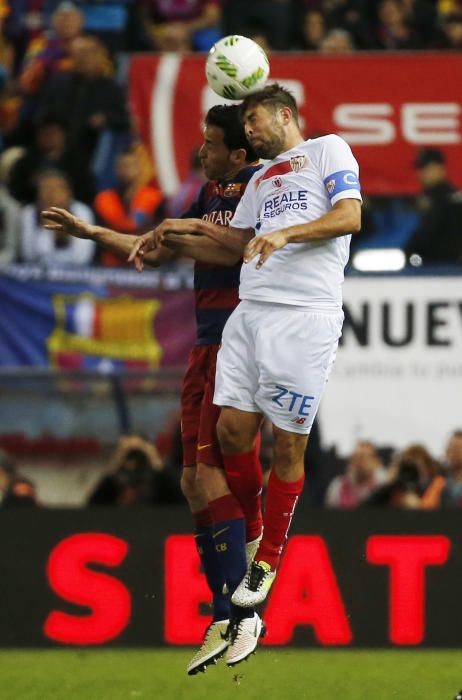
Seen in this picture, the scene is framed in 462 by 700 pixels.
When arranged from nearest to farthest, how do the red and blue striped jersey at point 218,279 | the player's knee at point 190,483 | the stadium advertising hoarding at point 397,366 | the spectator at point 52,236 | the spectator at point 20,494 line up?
the red and blue striped jersey at point 218,279 → the player's knee at point 190,483 → the spectator at point 20,494 → the stadium advertising hoarding at point 397,366 → the spectator at point 52,236

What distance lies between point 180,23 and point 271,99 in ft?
28.4

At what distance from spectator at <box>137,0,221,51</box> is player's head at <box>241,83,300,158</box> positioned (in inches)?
303

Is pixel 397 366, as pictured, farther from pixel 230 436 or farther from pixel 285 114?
pixel 285 114

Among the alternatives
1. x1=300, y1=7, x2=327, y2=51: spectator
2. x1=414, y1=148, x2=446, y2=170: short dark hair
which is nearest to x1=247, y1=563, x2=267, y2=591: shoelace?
x1=414, y1=148, x2=446, y2=170: short dark hair

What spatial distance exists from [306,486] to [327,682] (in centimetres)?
306

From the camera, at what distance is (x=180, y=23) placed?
55.1 feet

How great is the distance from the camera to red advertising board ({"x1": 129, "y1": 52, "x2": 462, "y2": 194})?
47.7 ft

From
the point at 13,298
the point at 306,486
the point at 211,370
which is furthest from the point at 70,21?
the point at 211,370

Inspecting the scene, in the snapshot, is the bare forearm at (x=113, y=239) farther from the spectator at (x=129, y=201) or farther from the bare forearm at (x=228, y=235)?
the spectator at (x=129, y=201)

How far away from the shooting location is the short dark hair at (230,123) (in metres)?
8.81

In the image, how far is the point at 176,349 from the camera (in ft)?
43.1

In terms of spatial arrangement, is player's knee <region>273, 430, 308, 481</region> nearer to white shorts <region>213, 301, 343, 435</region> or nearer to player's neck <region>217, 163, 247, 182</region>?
white shorts <region>213, 301, 343, 435</region>

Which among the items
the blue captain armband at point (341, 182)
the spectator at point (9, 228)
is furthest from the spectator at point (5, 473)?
the blue captain armband at point (341, 182)

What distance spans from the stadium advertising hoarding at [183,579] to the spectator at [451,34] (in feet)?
19.9
